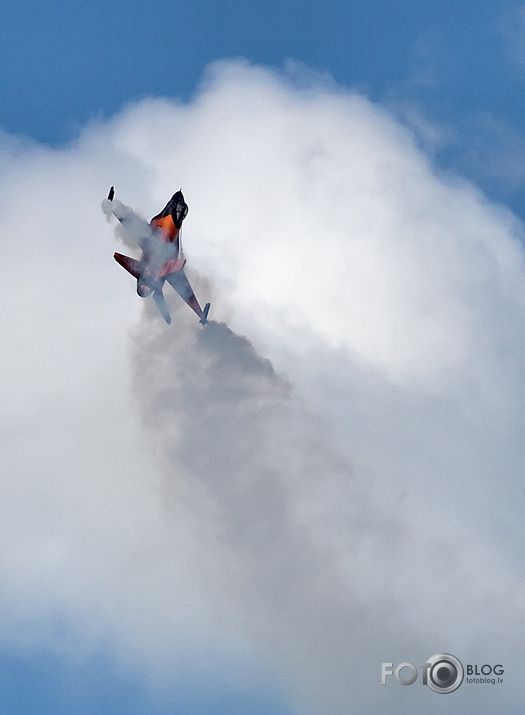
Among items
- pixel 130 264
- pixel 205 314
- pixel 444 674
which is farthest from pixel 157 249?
pixel 444 674

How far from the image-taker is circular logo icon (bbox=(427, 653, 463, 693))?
110 m

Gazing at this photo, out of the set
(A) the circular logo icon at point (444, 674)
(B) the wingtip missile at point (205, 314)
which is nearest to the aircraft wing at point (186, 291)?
(B) the wingtip missile at point (205, 314)

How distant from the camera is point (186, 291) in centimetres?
11825

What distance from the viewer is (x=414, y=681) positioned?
11900 cm

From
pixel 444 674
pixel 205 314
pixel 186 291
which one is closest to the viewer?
pixel 444 674

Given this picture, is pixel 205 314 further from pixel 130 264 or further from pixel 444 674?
pixel 444 674

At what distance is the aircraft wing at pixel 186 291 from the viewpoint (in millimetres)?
116688

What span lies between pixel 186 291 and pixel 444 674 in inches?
1815

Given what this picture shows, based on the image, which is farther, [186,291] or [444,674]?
[186,291]

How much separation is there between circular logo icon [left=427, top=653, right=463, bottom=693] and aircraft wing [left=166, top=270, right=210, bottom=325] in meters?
41.9

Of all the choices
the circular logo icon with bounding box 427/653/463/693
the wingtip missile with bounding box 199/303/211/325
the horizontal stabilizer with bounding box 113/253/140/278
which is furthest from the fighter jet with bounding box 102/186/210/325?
the circular logo icon with bounding box 427/653/463/693

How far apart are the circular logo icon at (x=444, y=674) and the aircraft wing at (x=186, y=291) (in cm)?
4186

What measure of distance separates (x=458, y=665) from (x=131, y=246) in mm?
51716

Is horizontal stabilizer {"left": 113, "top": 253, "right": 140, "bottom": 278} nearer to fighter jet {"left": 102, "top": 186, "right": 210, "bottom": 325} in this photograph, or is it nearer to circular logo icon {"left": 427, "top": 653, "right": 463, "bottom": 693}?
fighter jet {"left": 102, "top": 186, "right": 210, "bottom": 325}
